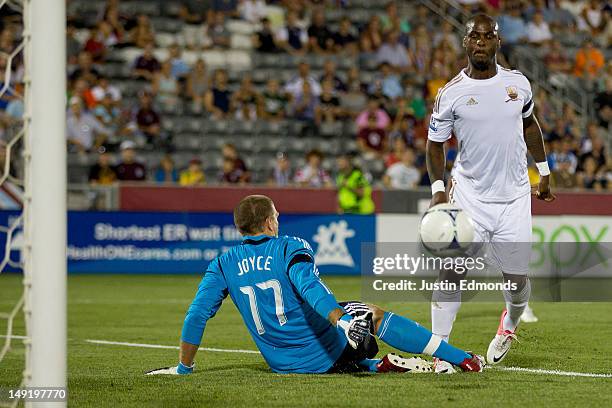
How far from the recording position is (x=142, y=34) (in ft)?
69.5

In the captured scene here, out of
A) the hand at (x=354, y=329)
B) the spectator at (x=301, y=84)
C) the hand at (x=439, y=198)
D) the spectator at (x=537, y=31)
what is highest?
the spectator at (x=537, y=31)

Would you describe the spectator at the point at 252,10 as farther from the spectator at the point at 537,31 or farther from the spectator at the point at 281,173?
the spectator at the point at 537,31

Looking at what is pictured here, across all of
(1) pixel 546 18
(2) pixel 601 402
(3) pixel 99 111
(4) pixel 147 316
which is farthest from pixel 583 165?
(2) pixel 601 402

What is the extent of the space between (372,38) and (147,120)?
17.6 feet

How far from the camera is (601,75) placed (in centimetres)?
2400

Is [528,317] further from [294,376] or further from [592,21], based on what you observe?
[592,21]

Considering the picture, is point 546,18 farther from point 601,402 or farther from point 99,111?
point 601,402

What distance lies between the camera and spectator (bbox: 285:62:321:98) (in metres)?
21.0

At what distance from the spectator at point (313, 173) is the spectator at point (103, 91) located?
11.5ft

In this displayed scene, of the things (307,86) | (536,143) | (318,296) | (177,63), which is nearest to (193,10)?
(177,63)

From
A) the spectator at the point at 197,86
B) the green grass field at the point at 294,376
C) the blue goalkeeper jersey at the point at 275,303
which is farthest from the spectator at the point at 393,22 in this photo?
the blue goalkeeper jersey at the point at 275,303

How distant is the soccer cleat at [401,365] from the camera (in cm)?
721

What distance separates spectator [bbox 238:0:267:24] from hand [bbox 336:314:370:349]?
16.7 meters

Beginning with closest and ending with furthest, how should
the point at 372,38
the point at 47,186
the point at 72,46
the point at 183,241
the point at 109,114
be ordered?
1. the point at 47,186
2. the point at 183,241
3. the point at 109,114
4. the point at 72,46
5. the point at 372,38
